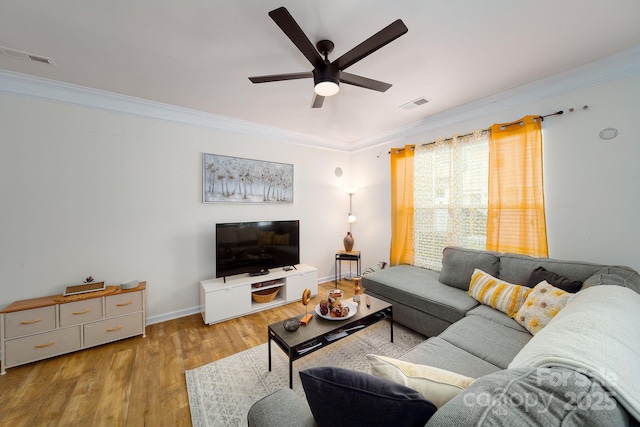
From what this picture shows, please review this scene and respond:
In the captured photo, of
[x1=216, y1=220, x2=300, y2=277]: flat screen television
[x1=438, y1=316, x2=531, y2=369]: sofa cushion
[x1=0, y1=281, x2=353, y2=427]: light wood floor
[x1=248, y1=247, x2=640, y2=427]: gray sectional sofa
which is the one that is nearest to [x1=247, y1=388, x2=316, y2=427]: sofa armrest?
[x1=248, y1=247, x2=640, y2=427]: gray sectional sofa

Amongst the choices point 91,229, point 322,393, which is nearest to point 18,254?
point 91,229

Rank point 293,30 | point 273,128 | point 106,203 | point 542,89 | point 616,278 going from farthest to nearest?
point 273,128 → point 106,203 → point 542,89 → point 616,278 → point 293,30

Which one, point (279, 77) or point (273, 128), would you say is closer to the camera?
point (279, 77)

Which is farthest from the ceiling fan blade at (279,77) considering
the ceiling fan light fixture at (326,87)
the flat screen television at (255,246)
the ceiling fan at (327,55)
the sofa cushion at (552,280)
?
the sofa cushion at (552,280)

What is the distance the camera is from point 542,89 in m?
2.46

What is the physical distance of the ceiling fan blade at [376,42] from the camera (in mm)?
1347

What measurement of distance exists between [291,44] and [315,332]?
2.24 metres

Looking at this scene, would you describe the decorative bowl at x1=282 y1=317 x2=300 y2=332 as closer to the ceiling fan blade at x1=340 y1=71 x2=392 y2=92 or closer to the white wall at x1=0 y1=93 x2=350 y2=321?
the white wall at x1=0 y1=93 x2=350 y2=321

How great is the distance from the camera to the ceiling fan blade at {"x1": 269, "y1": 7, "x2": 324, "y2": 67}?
1.26 m

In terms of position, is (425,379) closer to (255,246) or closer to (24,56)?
(255,246)

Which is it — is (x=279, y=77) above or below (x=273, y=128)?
below

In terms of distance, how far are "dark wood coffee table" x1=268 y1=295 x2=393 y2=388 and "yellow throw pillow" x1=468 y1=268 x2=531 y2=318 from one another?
35.2 inches

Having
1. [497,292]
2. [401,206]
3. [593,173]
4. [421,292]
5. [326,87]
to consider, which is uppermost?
[326,87]

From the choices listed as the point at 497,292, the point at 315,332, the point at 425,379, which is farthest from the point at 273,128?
the point at 425,379
